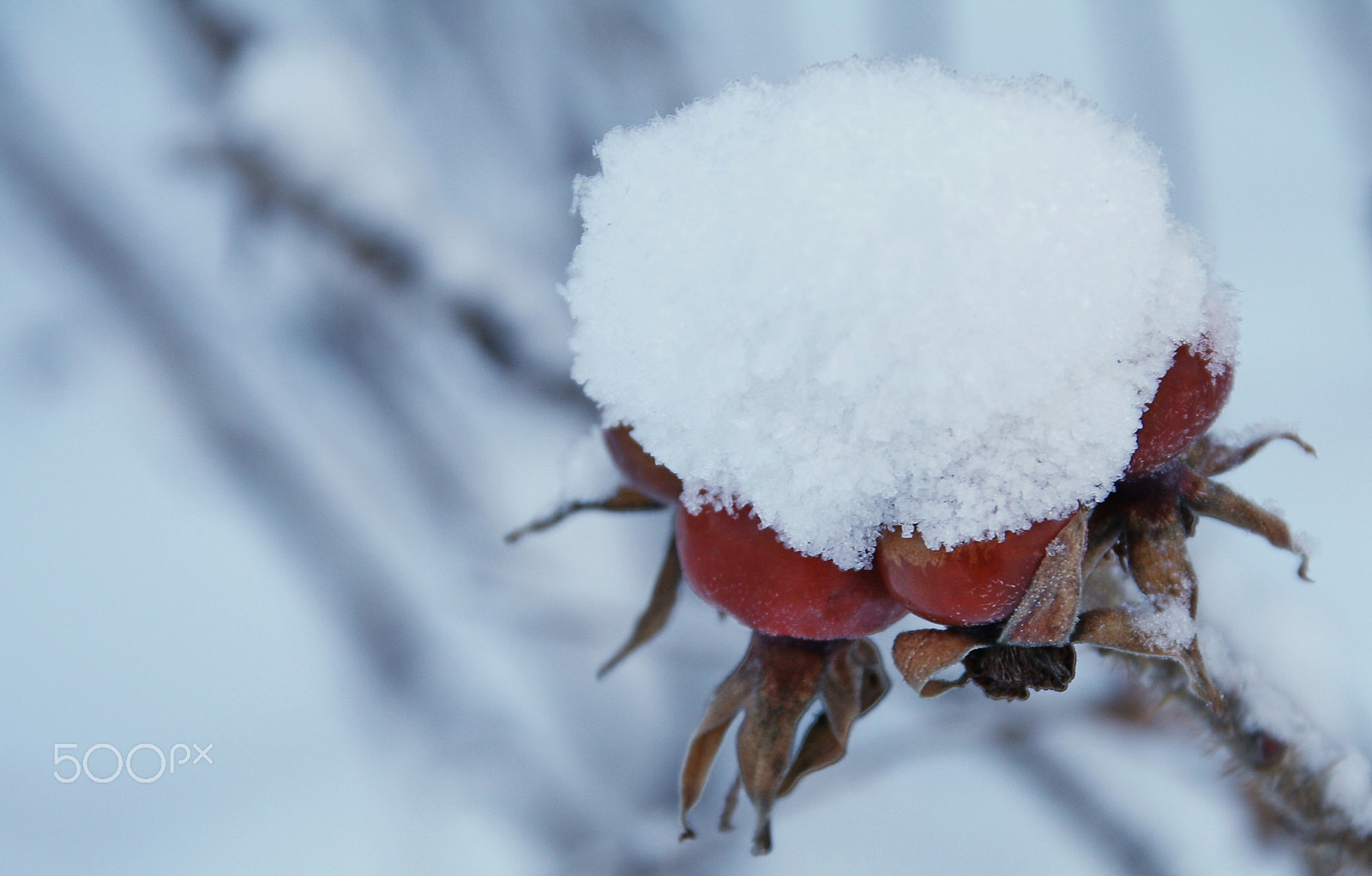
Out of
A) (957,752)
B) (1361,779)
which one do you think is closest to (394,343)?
(957,752)

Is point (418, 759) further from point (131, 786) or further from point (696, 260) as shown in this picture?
point (696, 260)

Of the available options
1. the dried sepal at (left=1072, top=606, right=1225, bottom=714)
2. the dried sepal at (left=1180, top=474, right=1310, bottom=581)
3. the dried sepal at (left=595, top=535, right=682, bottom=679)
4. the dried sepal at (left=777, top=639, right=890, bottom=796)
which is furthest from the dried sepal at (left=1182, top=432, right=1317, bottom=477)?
the dried sepal at (left=595, top=535, right=682, bottom=679)

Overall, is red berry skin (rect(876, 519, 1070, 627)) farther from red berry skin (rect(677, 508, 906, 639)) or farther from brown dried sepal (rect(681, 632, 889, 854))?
brown dried sepal (rect(681, 632, 889, 854))

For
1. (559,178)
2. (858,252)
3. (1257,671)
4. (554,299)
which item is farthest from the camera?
(559,178)

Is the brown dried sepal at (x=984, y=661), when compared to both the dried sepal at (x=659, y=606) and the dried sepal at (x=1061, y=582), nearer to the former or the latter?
the dried sepal at (x=1061, y=582)

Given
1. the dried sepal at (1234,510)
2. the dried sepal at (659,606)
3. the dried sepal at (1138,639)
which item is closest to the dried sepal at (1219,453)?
the dried sepal at (1234,510)

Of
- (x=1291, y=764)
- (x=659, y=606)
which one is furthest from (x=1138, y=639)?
(x=1291, y=764)
